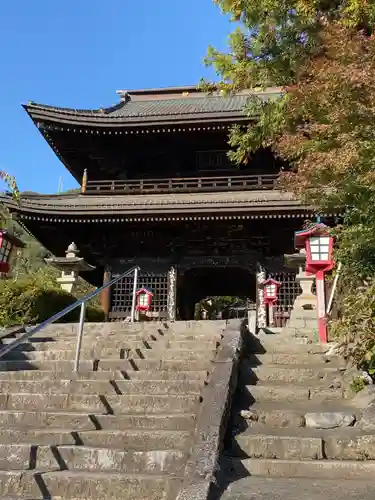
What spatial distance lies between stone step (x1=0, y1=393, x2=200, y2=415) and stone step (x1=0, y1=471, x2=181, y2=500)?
1.12 metres

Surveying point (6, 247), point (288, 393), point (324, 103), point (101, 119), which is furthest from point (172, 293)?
point (288, 393)

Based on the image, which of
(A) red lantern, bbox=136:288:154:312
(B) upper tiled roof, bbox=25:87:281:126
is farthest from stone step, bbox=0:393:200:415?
(B) upper tiled roof, bbox=25:87:281:126

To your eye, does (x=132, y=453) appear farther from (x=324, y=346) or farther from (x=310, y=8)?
(x=310, y=8)

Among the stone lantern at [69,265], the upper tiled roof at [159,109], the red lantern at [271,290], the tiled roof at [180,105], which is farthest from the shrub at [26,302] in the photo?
the tiled roof at [180,105]

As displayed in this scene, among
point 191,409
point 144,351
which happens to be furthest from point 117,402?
point 144,351

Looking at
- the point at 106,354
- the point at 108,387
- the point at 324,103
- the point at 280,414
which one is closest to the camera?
the point at 280,414

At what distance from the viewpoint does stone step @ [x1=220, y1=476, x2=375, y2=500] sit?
3.14 meters

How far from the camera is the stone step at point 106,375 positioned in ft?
16.9

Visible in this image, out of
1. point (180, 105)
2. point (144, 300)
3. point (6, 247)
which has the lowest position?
point (144, 300)

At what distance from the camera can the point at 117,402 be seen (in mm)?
4711

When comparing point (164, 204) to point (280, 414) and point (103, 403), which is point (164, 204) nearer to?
point (103, 403)

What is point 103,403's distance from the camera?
4.66 m

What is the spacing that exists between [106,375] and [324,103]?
4225 mm

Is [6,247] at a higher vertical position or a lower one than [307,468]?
higher
